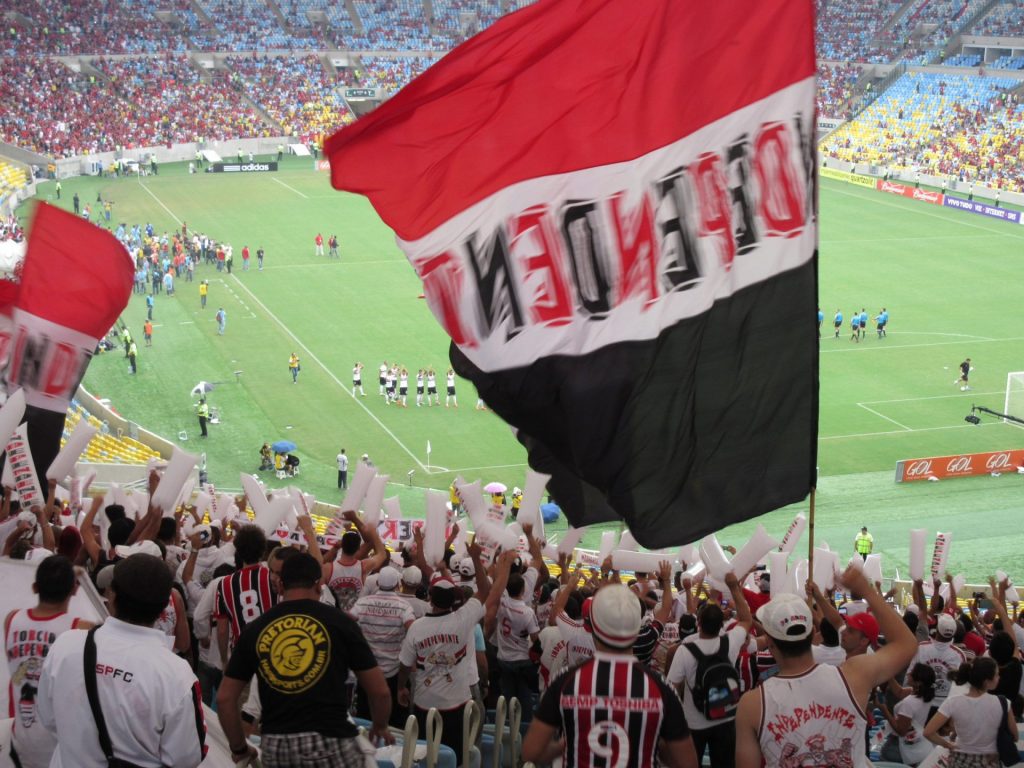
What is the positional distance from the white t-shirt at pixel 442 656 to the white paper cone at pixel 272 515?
2.92 m

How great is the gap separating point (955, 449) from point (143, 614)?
26.7 meters

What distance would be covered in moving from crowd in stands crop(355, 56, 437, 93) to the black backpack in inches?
2960

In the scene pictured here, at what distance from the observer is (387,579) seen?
7293 millimetres

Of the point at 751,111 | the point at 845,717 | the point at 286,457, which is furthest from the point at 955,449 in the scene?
the point at 845,717

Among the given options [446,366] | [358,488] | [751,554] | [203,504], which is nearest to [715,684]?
[751,554]

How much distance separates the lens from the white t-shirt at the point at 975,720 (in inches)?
249

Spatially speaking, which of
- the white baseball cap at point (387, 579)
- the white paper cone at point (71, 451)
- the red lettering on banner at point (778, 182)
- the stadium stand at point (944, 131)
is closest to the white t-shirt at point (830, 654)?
the red lettering on banner at point (778, 182)

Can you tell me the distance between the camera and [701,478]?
652cm

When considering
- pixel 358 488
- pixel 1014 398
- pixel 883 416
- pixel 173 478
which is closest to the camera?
pixel 173 478

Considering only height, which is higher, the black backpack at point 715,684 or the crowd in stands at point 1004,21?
the crowd in stands at point 1004,21

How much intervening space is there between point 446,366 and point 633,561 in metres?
23.9

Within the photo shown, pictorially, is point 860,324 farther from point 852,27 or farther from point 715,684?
point 852,27

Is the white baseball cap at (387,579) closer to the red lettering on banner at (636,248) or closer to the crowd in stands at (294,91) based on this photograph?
the red lettering on banner at (636,248)

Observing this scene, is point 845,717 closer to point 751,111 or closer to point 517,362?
point 517,362
